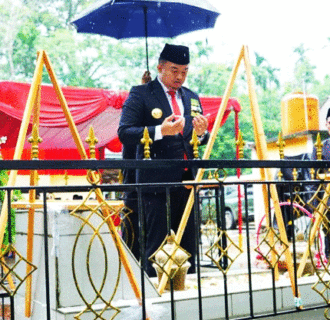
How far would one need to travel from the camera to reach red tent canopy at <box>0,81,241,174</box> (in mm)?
6984

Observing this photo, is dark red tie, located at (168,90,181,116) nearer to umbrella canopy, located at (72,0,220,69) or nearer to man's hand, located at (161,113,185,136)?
man's hand, located at (161,113,185,136)

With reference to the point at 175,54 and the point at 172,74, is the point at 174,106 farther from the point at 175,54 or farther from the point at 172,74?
the point at 175,54

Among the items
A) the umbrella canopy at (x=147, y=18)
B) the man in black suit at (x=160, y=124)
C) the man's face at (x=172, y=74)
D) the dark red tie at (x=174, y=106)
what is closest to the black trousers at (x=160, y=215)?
the man in black suit at (x=160, y=124)

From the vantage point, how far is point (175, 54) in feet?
12.9

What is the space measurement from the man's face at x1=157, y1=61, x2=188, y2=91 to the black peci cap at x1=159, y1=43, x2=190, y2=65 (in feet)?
0.11

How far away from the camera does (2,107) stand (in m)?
6.94

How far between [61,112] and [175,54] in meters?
3.75

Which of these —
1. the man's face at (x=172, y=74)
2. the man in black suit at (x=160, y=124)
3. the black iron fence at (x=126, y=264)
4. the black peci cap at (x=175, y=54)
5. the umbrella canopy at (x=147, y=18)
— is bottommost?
the black iron fence at (x=126, y=264)

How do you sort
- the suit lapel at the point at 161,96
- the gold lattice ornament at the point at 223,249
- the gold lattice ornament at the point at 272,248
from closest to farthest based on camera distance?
the gold lattice ornament at the point at 223,249
the gold lattice ornament at the point at 272,248
the suit lapel at the point at 161,96

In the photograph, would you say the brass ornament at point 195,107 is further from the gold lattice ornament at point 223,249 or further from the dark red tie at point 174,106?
the gold lattice ornament at point 223,249

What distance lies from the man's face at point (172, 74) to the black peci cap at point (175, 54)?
0.03 m

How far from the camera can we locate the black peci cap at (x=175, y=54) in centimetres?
394

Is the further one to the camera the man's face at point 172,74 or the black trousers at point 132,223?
the black trousers at point 132,223

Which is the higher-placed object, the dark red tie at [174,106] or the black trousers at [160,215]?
the dark red tie at [174,106]
